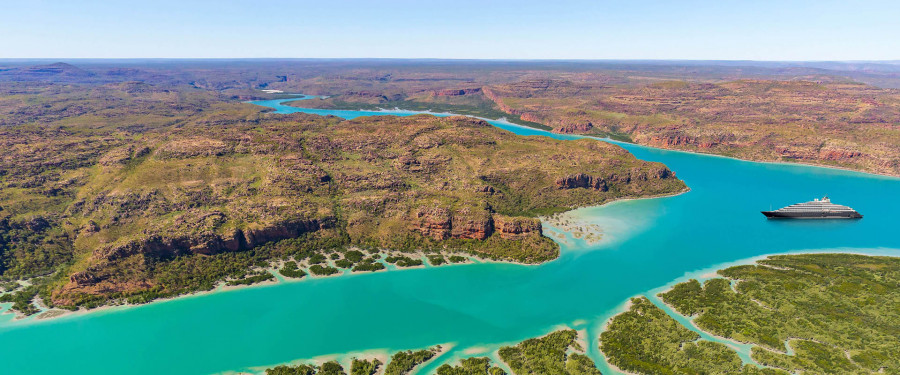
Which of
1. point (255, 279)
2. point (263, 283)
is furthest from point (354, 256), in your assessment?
point (255, 279)

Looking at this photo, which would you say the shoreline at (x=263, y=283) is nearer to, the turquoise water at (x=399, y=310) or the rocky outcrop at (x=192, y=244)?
the turquoise water at (x=399, y=310)

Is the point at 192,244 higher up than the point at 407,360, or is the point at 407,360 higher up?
the point at 192,244

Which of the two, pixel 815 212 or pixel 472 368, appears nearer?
pixel 472 368

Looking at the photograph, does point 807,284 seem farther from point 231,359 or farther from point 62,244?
point 62,244

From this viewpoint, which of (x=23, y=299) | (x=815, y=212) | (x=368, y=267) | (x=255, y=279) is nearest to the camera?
(x=23, y=299)

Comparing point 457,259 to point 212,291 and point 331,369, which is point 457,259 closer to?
point 331,369

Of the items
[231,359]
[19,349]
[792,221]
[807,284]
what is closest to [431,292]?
[231,359]

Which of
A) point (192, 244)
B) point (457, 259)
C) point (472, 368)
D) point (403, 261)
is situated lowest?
point (472, 368)
